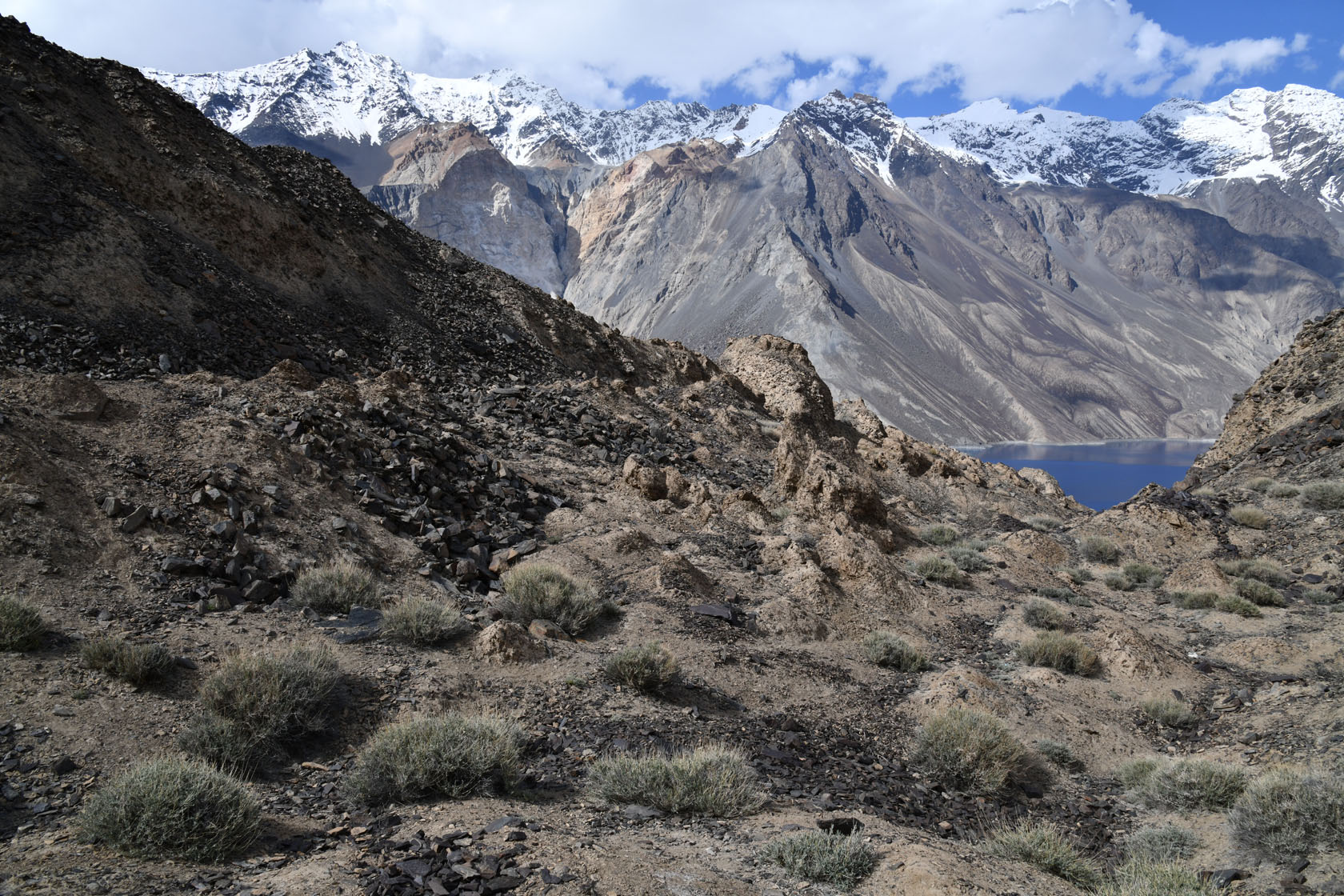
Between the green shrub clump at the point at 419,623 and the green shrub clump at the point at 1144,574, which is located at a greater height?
the green shrub clump at the point at 1144,574

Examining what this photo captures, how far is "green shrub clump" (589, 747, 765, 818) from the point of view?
5.38 metres

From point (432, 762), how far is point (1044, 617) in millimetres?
10061

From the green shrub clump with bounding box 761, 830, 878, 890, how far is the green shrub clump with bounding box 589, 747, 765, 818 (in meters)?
0.63

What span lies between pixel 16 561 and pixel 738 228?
192520 millimetres

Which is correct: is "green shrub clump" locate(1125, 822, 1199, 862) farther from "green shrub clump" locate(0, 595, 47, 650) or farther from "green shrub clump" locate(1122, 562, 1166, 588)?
"green shrub clump" locate(1122, 562, 1166, 588)

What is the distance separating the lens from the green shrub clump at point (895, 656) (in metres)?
9.89

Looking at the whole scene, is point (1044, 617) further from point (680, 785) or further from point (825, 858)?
point (825, 858)

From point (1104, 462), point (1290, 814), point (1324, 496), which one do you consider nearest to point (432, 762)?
point (1290, 814)

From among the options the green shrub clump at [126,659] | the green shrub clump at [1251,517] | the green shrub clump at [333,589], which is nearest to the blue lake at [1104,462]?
the green shrub clump at [1251,517]

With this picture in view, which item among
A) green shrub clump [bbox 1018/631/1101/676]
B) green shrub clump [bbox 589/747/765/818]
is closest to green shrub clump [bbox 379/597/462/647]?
green shrub clump [bbox 589/747/765/818]

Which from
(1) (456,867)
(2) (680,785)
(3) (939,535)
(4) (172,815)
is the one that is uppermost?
(3) (939,535)

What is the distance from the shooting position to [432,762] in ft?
16.9

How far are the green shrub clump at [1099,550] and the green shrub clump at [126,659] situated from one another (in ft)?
58.7

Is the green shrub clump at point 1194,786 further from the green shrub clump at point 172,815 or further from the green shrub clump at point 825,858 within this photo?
the green shrub clump at point 172,815
